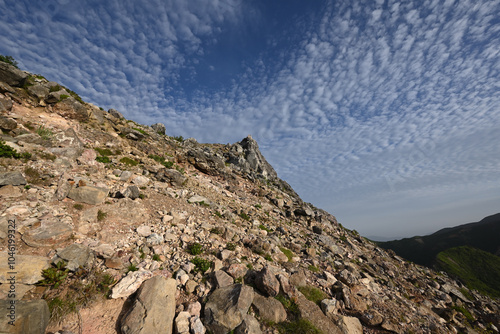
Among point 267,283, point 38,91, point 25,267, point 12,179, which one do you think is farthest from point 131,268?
point 38,91

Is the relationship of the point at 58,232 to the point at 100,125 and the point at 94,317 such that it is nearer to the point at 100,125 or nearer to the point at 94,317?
the point at 94,317

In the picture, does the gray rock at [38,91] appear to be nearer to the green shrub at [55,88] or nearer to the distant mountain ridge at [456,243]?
the green shrub at [55,88]

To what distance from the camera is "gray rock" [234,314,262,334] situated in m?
6.93

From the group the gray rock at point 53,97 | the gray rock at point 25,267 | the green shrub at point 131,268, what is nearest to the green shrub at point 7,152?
the gray rock at point 25,267

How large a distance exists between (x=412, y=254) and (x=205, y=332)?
15261cm

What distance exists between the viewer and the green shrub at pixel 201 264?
929cm

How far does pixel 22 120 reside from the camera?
14945 mm

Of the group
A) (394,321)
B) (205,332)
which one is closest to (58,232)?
(205,332)

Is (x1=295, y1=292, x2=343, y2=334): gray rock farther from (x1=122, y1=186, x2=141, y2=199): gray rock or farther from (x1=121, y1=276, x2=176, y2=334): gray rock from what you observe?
(x1=122, y1=186, x2=141, y2=199): gray rock

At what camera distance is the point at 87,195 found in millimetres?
11312

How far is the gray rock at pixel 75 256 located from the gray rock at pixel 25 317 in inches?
63.9

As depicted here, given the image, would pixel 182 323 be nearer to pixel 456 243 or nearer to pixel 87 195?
pixel 87 195

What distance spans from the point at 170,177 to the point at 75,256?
11878 mm

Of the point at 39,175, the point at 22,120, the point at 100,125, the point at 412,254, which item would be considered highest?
the point at 100,125
